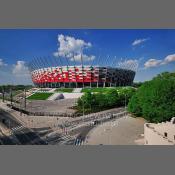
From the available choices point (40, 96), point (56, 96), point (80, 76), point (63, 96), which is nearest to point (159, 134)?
point (56, 96)

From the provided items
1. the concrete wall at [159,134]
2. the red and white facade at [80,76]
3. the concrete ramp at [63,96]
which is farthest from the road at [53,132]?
the red and white facade at [80,76]

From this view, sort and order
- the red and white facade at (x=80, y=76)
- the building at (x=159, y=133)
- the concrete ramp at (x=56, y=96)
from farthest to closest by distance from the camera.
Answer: the red and white facade at (x=80, y=76) < the concrete ramp at (x=56, y=96) < the building at (x=159, y=133)

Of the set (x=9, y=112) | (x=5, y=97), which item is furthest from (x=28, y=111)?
(x=5, y=97)

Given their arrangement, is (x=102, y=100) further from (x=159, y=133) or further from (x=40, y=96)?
(x=159, y=133)

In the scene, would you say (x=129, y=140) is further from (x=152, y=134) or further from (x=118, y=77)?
(x=118, y=77)

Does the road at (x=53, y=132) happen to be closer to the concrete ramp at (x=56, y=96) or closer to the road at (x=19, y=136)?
the road at (x=19, y=136)

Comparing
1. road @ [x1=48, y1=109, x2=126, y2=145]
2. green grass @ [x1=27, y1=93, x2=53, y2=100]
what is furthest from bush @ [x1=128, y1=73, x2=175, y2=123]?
green grass @ [x1=27, y1=93, x2=53, y2=100]
